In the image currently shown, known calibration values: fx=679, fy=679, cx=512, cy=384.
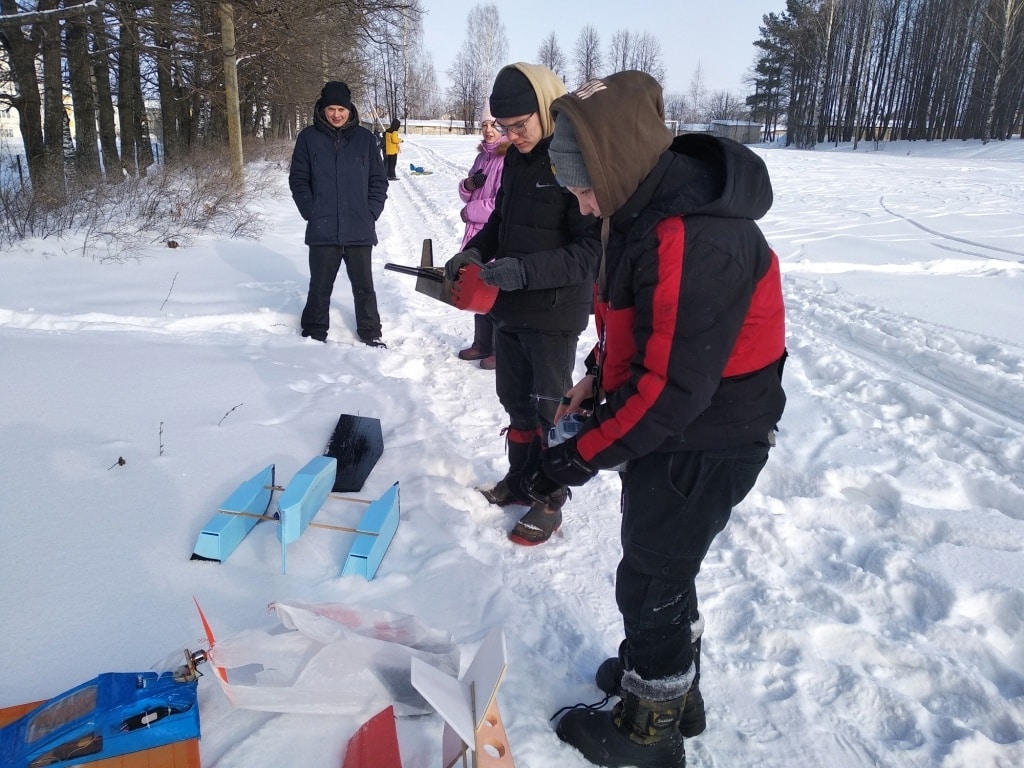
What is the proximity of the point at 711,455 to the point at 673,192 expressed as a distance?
0.58 meters

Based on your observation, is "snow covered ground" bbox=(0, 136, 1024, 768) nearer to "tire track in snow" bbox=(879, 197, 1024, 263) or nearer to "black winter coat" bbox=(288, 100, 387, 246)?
"black winter coat" bbox=(288, 100, 387, 246)

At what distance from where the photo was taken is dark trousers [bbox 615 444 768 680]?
153 cm

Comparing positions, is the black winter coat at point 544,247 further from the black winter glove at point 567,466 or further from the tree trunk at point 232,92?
the tree trunk at point 232,92

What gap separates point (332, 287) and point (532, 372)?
271 cm

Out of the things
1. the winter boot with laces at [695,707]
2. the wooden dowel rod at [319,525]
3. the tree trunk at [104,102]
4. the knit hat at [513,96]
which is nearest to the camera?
the winter boot with laces at [695,707]

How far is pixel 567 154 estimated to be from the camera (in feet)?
4.80

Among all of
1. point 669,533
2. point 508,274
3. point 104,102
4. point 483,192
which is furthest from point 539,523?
point 104,102

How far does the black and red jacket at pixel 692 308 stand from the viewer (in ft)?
4.30

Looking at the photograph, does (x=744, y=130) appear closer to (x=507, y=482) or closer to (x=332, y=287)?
(x=332, y=287)

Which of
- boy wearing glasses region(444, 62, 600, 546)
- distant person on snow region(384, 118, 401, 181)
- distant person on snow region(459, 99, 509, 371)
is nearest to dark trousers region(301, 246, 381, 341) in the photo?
distant person on snow region(459, 99, 509, 371)

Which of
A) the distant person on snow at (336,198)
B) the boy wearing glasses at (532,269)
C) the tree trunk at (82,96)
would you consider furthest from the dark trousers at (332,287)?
the tree trunk at (82,96)

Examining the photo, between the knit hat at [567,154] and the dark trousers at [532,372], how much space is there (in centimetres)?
123

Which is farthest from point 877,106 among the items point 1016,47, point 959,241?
point 959,241

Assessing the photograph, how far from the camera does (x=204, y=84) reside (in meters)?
15.2
